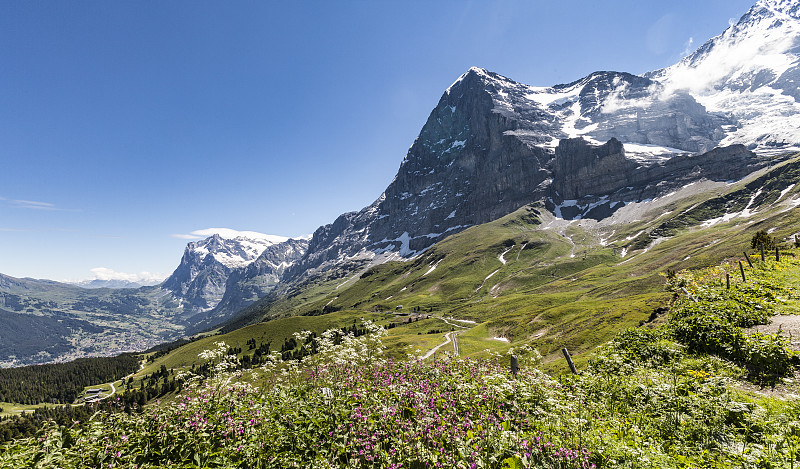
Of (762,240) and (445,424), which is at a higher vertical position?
(762,240)

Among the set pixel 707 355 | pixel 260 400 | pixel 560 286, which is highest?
pixel 260 400

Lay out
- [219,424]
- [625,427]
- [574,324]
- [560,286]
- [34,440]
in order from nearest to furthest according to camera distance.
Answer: [34,440], [219,424], [625,427], [574,324], [560,286]

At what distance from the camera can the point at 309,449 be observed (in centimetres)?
811

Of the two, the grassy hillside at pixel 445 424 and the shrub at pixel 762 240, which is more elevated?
the shrub at pixel 762 240

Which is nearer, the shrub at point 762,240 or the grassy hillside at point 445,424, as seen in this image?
the grassy hillside at point 445,424

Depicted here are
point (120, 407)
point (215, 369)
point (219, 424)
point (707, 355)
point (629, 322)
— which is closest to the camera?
point (219, 424)

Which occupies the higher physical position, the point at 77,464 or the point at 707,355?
the point at 77,464

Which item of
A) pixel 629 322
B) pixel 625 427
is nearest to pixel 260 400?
pixel 625 427

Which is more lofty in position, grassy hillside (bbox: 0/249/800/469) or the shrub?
the shrub

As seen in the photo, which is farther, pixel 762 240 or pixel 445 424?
pixel 762 240

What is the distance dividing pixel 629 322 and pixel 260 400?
47.6 metres

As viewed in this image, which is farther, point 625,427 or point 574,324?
point 574,324

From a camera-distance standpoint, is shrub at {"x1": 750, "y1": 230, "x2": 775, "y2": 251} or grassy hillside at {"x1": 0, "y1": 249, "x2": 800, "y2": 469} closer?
grassy hillside at {"x1": 0, "y1": 249, "x2": 800, "y2": 469}

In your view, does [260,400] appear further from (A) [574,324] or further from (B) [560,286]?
(B) [560,286]
